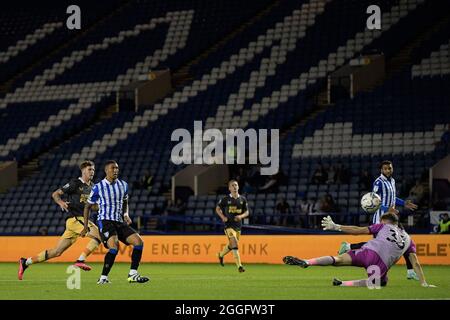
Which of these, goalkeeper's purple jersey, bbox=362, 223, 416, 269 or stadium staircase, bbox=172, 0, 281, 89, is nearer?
goalkeeper's purple jersey, bbox=362, 223, 416, 269

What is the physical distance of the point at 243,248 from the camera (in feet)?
88.3

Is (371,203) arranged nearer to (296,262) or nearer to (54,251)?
(296,262)

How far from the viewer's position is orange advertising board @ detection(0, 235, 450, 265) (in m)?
24.6

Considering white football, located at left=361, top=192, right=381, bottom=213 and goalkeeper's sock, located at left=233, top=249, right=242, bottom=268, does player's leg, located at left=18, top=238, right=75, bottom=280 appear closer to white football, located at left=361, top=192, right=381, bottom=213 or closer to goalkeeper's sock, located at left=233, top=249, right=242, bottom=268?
goalkeeper's sock, located at left=233, top=249, right=242, bottom=268

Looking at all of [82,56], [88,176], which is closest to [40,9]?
[82,56]

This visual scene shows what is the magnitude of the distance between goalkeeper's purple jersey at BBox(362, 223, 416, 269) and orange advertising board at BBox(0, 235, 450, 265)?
9.92 m

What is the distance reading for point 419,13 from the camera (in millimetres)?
38312

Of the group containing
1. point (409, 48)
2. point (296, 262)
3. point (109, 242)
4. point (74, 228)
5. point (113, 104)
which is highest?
point (409, 48)

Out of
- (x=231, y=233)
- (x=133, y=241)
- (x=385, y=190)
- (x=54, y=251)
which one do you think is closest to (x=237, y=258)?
(x=231, y=233)

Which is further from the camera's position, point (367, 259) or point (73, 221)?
point (73, 221)

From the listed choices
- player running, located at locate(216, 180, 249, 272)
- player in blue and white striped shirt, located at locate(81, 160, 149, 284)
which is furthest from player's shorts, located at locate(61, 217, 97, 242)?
player running, located at locate(216, 180, 249, 272)

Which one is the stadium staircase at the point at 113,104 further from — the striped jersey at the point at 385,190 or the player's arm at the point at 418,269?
the player's arm at the point at 418,269

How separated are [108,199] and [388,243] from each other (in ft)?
15.7

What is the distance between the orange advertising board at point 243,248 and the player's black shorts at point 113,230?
391 inches
